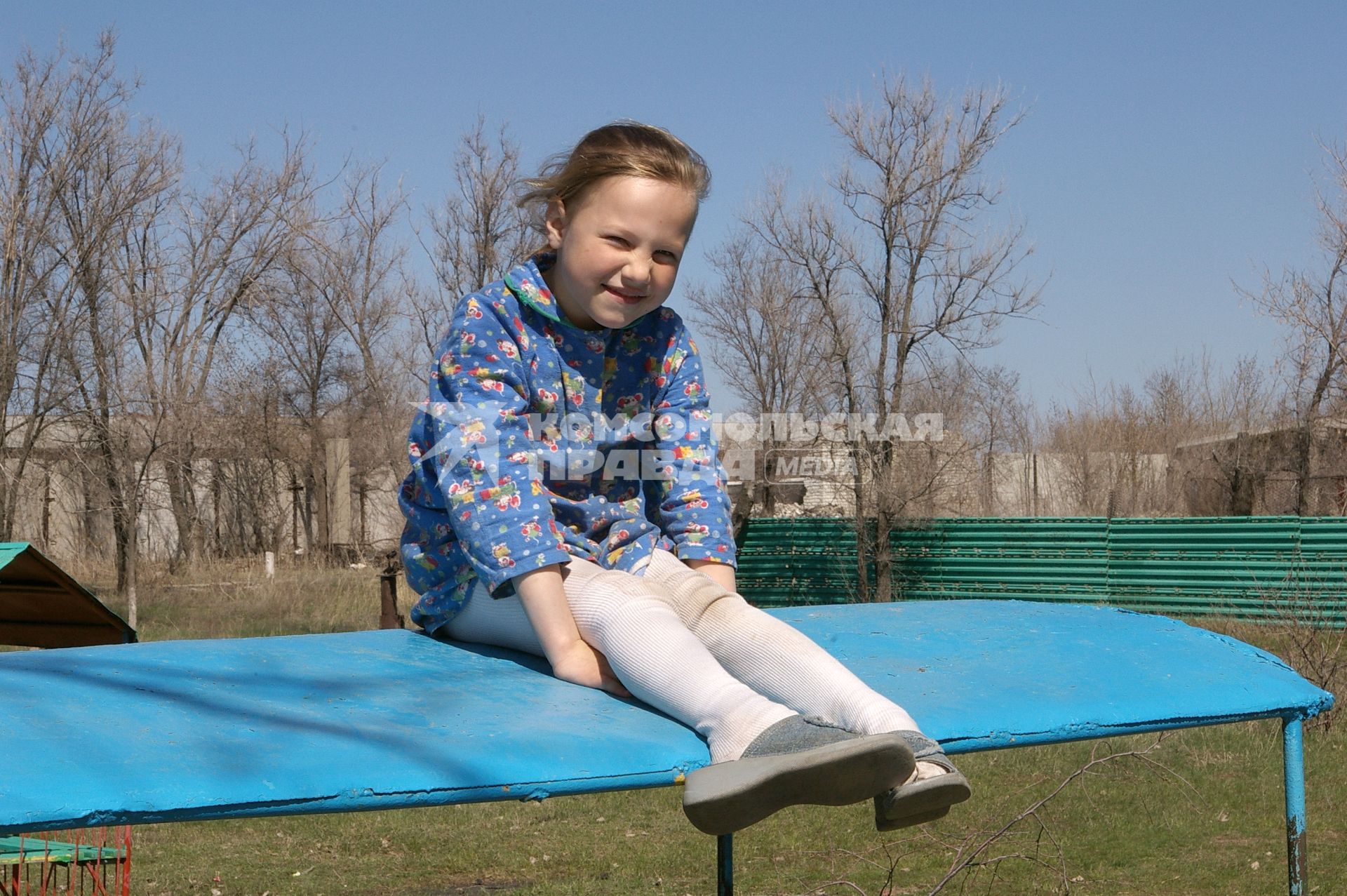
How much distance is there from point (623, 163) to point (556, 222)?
20 centimetres

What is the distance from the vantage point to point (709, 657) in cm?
188

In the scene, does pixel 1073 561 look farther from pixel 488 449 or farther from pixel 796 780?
pixel 796 780

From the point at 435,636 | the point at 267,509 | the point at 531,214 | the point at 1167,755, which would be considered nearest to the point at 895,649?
the point at 435,636

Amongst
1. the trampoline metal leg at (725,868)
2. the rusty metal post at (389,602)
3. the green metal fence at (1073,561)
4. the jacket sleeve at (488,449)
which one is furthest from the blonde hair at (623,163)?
the green metal fence at (1073,561)

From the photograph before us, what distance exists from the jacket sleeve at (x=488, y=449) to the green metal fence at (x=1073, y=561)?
9939 millimetres

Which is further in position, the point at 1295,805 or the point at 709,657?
the point at 1295,805

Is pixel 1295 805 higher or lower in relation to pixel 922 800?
lower

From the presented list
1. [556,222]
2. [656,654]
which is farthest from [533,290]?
[656,654]

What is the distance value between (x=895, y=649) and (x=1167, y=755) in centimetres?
514

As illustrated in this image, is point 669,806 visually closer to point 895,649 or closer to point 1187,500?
point 895,649

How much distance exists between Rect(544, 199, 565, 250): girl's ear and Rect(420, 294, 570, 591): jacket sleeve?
8.1 inches

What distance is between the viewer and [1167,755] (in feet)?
22.7

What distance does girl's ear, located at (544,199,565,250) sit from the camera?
2.44 m

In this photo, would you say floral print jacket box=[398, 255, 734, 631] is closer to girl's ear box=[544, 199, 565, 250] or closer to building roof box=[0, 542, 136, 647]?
girl's ear box=[544, 199, 565, 250]
